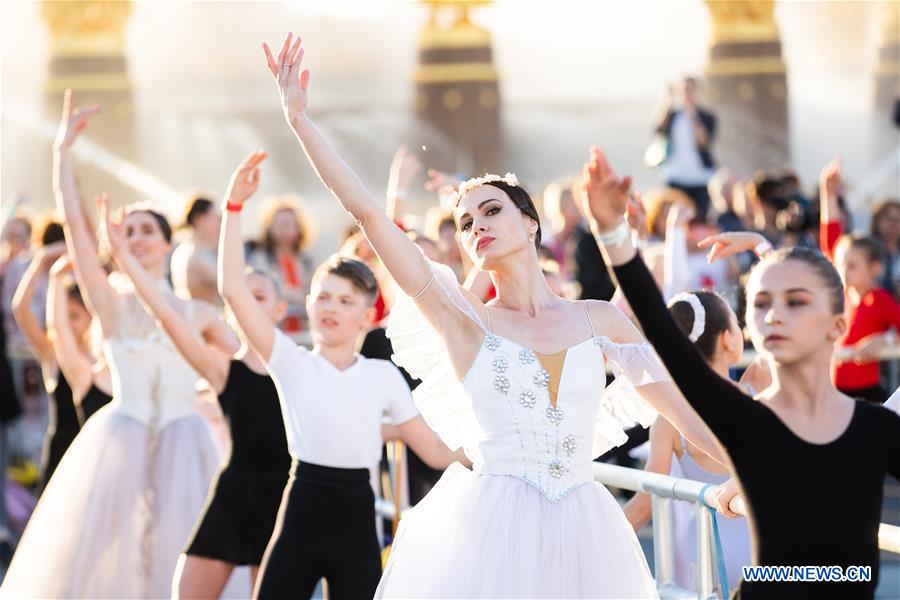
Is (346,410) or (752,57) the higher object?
(752,57)

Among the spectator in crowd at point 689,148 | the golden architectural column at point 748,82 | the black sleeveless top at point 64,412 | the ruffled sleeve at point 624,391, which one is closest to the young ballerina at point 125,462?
the black sleeveless top at point 64,412

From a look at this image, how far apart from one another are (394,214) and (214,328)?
0.99 metres

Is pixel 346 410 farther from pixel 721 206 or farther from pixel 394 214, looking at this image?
pixel 721 206

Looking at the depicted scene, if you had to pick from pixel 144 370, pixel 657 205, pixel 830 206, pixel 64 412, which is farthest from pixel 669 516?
pixel 657 205

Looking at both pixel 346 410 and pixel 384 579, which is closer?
pixel 384 579

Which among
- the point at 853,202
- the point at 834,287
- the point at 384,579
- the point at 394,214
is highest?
the point at 853,202

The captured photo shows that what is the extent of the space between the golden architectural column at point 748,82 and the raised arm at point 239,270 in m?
9.48

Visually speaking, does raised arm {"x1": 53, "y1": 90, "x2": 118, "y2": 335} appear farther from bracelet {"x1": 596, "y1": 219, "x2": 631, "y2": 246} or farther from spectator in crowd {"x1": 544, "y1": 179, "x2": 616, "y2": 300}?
bracelet {"x1": 596, "y1": 219, "x2": 631, "y2": 246}

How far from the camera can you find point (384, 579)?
4.16m

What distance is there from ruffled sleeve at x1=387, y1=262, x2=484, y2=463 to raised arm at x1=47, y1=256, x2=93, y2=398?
383cm

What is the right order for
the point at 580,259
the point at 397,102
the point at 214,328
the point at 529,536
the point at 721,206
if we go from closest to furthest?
the point at 529,536 → the point at 214,328 → the point at 580,259 → the point at 721,206 → the point at 397,102

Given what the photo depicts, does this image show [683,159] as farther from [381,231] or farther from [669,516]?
[381,231]

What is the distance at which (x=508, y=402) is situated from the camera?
4102mm

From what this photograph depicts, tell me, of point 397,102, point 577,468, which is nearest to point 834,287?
point 577,468
